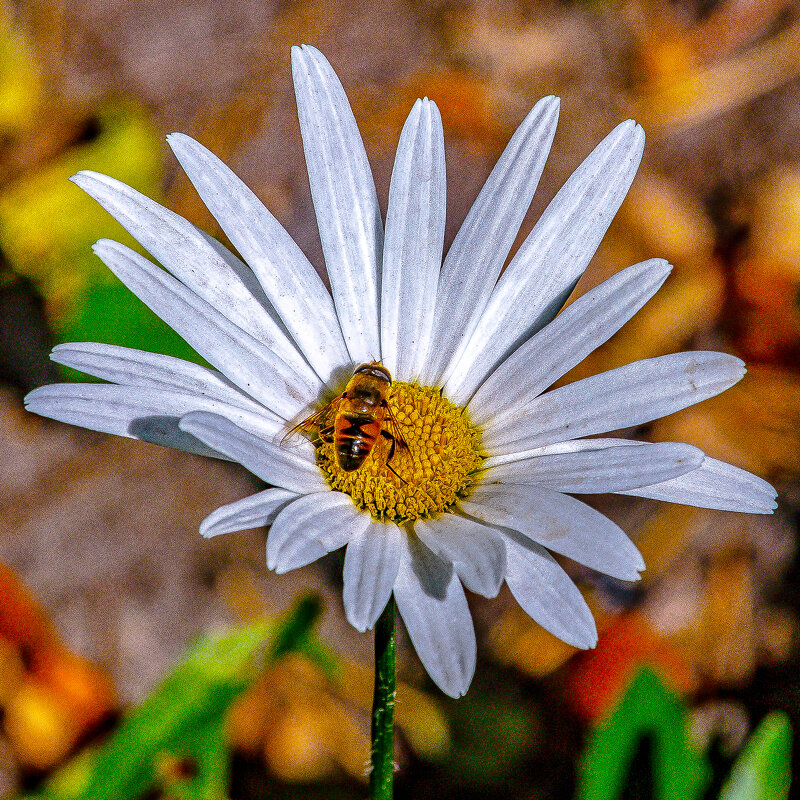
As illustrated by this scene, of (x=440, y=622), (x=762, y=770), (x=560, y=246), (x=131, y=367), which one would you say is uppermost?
(x=560, y=246)

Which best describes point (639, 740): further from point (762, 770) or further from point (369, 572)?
point (369, 572)

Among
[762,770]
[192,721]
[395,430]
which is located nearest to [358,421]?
[395,430]

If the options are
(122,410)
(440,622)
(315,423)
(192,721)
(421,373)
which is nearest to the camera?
(440,622)

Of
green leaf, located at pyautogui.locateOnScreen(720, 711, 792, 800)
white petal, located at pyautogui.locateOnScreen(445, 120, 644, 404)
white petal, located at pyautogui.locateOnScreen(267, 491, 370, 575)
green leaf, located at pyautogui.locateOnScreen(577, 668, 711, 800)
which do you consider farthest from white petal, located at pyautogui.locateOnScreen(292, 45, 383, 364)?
green leaf, located at pyautogui.locateOnScreen(720, 711, 792, 800)

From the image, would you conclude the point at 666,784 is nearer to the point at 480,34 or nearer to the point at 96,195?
the point at 96,195

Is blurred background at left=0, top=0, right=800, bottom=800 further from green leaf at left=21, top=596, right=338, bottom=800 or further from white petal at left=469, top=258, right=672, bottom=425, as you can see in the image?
white petal at left=469, top=258, right=672, bottom=425

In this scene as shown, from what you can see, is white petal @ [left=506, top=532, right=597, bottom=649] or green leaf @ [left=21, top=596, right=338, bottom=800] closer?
white petal @ [left=506, top=532, right=597, bottom=649]
